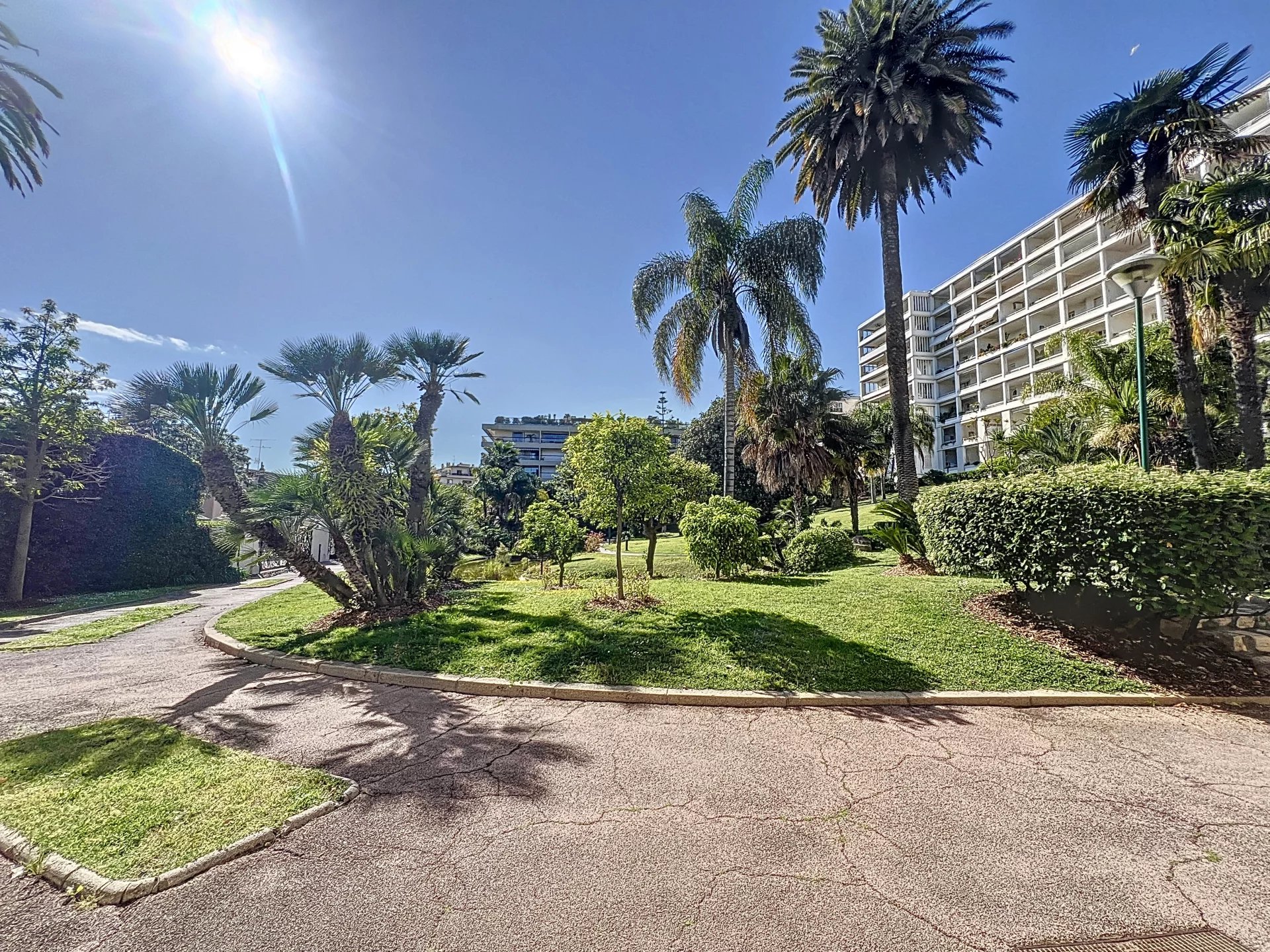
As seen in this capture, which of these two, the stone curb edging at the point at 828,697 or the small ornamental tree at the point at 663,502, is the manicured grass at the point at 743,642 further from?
the small ornamental tree at the point at 663,502

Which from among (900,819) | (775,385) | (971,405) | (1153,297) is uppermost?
(1153,297)

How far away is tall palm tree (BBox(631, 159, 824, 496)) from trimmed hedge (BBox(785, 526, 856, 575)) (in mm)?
2837

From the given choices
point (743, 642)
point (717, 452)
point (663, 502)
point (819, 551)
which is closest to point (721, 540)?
point (663, 502)

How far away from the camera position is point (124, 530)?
21031 mm

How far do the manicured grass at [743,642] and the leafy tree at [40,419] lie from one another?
1516cm

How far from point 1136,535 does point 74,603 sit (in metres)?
25.9

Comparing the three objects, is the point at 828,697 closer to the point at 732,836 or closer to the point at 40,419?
the point at 732,836

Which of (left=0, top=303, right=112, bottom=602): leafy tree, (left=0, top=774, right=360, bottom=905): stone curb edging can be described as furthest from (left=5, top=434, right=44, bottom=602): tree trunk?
(left=0, top=774, right=360, bottom=905): stone curb edging

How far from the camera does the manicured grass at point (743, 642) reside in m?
5.38

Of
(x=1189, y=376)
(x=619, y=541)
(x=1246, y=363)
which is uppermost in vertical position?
(x=1246, y=363)

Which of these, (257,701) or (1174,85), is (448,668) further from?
(1174,85)

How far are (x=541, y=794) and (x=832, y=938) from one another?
6.34 ft

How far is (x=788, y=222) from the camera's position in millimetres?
16125

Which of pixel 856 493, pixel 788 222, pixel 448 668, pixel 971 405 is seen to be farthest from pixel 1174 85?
pixel 971 405
